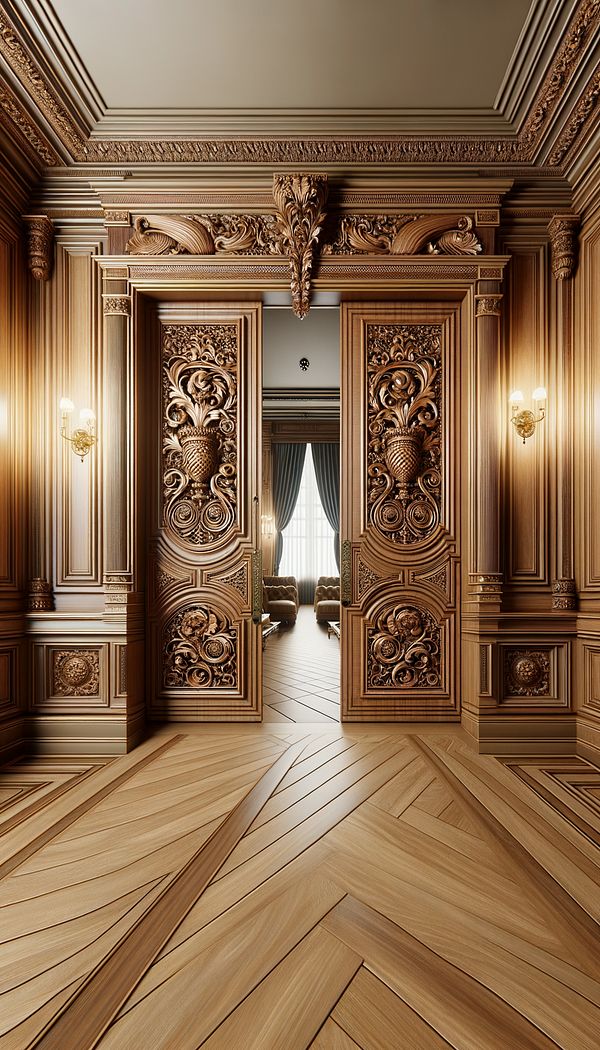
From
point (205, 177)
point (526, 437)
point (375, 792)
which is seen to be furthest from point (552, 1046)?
point (205, 177)

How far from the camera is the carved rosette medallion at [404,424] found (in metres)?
3.59

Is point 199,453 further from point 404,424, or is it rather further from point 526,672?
point 526,672

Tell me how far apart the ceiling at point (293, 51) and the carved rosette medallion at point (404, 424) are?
121 centimetres

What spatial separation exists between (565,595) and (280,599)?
678 centimetres

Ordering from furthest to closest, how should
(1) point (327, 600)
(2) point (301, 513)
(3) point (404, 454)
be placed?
(2) point (301, 513), (1) point (327, 600), (3) point (404, 454)

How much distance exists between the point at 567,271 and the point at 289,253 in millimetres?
1621

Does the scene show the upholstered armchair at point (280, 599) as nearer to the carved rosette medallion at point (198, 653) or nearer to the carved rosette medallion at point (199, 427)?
the carved rosette medallion at point (198, 653)

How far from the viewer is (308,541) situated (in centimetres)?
1213

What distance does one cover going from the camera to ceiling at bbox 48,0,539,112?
262 cm

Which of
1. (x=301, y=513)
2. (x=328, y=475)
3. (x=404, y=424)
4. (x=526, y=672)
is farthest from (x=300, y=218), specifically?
(x=301, y=513)

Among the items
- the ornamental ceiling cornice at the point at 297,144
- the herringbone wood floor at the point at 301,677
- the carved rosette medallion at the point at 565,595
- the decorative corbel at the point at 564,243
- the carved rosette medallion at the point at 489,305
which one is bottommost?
the herringbone wood floor at the point at 301,677

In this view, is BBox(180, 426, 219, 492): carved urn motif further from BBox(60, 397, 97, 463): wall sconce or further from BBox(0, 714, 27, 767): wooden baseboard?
BBox(0, 714, 27, 767): wooden baseboard

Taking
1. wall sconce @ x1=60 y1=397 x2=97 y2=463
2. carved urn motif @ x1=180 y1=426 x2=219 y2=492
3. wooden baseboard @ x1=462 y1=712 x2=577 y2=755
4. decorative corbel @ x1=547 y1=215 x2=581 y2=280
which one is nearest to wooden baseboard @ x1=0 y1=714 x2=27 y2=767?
wall sconce @ x1=60 y1=397 x2=97 y2=463

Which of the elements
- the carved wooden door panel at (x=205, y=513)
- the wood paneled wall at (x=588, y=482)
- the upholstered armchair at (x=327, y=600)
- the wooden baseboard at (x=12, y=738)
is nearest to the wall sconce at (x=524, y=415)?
the wood paneled wall at (x=588, y=482)
